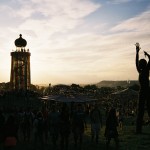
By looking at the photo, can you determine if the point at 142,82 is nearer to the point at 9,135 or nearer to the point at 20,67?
the point at 9,135

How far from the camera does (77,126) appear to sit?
15781 millimetres

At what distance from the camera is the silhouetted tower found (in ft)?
232

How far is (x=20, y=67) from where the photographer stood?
236 ft

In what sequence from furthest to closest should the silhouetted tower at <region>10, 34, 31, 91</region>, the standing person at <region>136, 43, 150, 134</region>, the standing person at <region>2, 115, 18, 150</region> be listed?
the silhouetted tower at <region>10, 34, 31, 91</region>
the standing person at <region>136, 43, 150, 134</region>
the standing person at <region>2, 115, 18, 150</region>

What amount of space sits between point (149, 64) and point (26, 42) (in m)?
51.3

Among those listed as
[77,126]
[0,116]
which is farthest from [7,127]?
[77,126]

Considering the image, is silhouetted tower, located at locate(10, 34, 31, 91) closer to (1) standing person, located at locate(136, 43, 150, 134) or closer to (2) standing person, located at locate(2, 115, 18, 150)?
(1) standing person, located at locate(136, 43, 150, 134)

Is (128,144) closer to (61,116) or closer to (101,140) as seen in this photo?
(101,140)

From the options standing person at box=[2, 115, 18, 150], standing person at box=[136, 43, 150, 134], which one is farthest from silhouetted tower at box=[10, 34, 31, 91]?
standing person at box=[2, 115, 18, 150]

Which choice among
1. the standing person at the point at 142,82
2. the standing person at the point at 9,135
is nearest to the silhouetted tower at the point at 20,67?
the standing person at the point at 142,82

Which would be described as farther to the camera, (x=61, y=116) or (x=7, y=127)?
(x=61, y=116)

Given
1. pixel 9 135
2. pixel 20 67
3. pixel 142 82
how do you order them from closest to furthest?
pixel 9 135 < pixel 142 82 < pixel 20 67

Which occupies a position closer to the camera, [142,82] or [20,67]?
[142,82]

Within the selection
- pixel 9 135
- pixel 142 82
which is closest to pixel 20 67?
pixel 142 82
